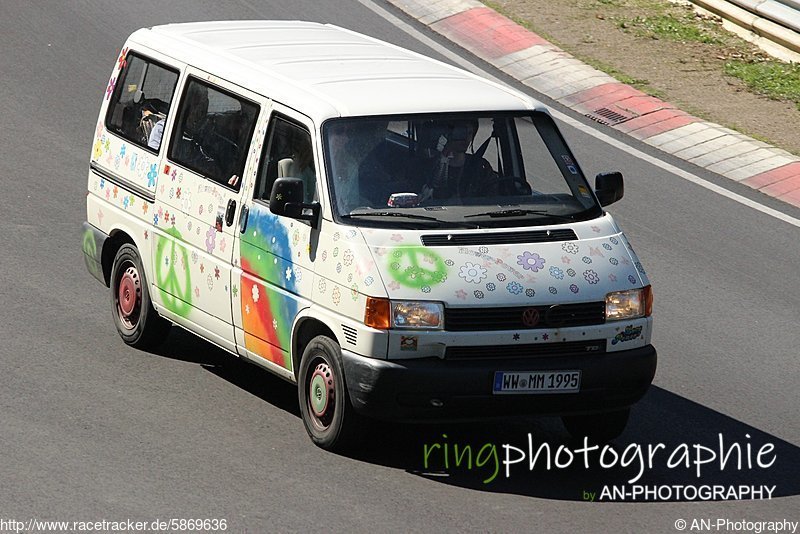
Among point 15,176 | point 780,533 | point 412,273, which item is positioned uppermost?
point 412,273

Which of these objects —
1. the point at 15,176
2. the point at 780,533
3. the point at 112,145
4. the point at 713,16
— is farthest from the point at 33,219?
the point at 713,16

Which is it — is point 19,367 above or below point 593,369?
below

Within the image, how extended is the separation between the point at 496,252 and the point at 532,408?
86 centimetres

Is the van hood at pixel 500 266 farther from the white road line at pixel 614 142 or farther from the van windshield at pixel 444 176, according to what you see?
the white road line at pixel 614 142

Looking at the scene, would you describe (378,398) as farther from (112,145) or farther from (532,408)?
(112,145)

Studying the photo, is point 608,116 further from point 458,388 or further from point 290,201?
point 458,388

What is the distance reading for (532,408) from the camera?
8.06 meters

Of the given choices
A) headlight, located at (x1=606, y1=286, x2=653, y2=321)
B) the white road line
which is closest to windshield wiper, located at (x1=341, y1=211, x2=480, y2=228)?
headlight, located at (x1=606, y1=286, x2=653, y2=321)

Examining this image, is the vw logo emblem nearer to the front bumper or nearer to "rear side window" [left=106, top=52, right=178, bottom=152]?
the front bumper

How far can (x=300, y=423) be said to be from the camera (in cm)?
888

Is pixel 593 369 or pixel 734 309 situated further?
pixel 734 309

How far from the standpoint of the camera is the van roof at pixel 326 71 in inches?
344

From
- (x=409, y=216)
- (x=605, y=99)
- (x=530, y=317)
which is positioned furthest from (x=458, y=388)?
(x=605, y=99)

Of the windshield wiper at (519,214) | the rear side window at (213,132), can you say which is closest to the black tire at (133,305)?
the rear side window at (213,132)
